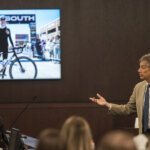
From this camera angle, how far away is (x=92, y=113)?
21.9 ft

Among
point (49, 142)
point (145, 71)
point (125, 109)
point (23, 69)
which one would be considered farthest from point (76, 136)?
point (23, 69)

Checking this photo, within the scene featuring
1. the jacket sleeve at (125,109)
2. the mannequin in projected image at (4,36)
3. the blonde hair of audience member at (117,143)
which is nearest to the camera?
the blonde hair of audience member at (117,143)

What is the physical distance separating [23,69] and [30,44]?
44cm

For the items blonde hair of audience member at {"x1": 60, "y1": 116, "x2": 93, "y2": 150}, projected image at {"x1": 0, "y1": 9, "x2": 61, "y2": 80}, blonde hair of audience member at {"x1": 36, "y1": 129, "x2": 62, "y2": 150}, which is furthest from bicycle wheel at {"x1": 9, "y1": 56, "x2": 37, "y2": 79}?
blonde hair of audience member at {"x1": 36, "y1": 129, "x2": 62, "y2": 150}

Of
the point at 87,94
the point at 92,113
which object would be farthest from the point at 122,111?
the point at 87,94

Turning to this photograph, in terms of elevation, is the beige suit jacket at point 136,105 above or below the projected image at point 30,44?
below

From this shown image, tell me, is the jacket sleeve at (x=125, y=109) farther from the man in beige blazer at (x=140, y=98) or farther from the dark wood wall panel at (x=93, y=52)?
the dark wood wall panel at (x=93, y=52)

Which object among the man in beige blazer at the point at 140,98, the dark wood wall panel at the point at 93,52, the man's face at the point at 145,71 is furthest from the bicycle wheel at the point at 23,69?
the man's face at the point at 145,71

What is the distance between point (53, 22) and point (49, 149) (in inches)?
217

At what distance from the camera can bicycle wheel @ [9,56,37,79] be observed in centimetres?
705

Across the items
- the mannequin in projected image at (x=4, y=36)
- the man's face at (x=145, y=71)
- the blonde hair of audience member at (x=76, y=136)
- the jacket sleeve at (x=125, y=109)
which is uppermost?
the mannequin in projected image at (x=4, y=36)

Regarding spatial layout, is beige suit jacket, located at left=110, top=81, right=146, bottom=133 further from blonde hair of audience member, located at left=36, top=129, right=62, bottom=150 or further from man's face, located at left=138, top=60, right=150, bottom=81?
blonde hair of audience member, located at left=36, top=129, right=62, bottom=150

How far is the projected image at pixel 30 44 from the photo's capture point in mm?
6988

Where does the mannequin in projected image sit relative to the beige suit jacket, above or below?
above
